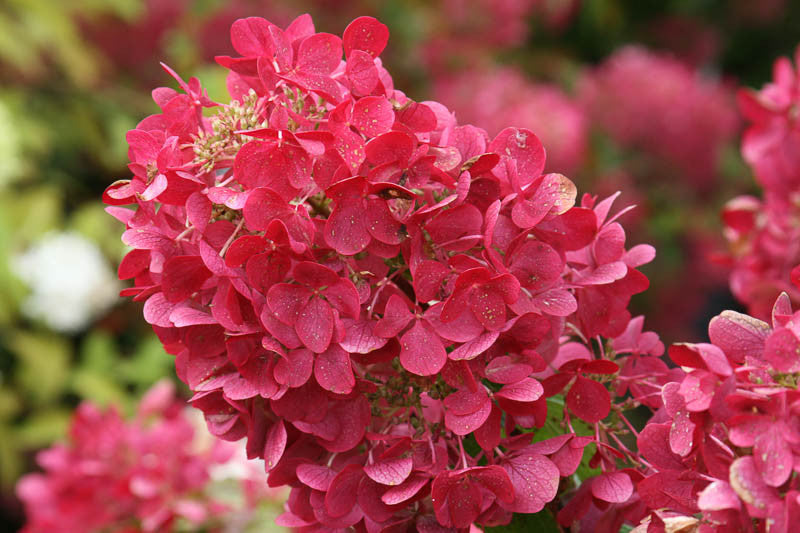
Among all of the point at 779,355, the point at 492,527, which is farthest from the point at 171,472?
the point at 779,355

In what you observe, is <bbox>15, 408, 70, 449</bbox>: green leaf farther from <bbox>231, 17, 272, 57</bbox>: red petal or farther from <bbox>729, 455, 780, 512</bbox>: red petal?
<bbox>729, 455, 780, 512</bbox>: red petal

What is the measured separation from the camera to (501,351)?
28cm

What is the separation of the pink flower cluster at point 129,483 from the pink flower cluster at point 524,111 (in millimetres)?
712

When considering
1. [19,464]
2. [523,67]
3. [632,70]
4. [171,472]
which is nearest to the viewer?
[171,472]

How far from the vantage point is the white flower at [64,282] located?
1272 millimetres

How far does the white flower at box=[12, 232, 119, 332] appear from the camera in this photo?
4.17 ft

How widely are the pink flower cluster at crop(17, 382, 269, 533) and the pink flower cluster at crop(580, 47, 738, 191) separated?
0.99 meters

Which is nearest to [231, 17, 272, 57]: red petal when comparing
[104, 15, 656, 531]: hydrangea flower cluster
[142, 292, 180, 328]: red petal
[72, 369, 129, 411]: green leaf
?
[104, 15, 656, 531]: hydrangea flower cluster

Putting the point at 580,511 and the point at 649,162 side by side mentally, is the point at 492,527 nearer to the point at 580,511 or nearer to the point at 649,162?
the point at 580,511

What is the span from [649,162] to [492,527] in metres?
1.18

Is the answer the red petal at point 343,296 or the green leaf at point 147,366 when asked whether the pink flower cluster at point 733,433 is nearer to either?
the red petal at point 343,296

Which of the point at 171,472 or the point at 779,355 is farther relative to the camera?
the point at 171,472

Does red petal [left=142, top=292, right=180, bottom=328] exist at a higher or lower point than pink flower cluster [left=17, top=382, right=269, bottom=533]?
higher

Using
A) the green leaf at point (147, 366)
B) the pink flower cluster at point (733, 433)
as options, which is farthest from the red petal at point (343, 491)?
the green leaf at point (147, 366)
